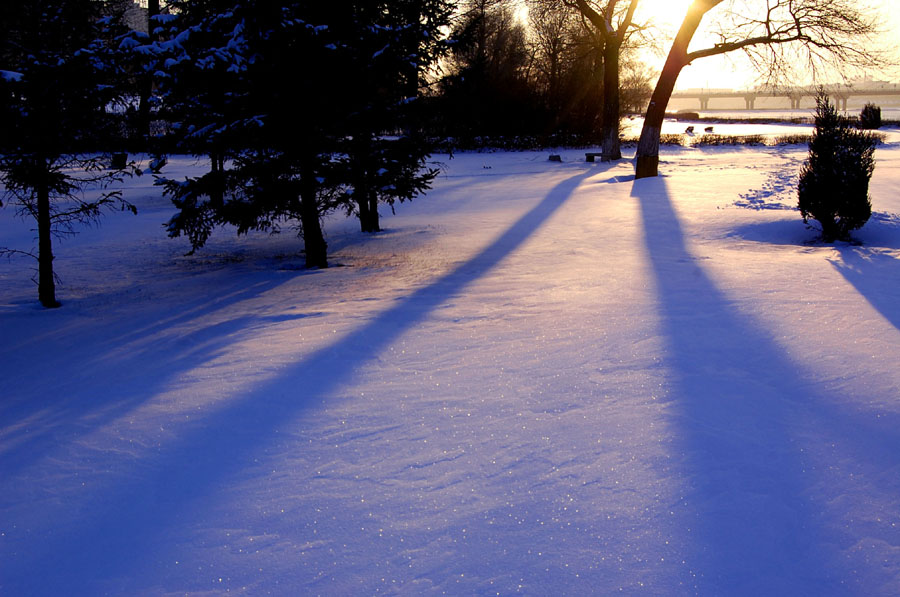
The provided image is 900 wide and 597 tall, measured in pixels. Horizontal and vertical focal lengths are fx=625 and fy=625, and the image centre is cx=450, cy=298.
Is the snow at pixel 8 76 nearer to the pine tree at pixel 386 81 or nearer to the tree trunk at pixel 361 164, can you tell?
the pine tree at pixel 386 81

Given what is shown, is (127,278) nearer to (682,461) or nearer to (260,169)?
(260,169)

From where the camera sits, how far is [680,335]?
602cm

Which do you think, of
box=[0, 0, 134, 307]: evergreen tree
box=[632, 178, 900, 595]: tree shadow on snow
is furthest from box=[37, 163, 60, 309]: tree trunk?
box=[632, 178, 900, 595]: tree shadow on snow

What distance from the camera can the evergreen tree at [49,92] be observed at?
7.54 metres

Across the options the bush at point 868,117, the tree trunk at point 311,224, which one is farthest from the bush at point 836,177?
the bush at point 868,117

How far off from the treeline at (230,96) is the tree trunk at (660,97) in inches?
357

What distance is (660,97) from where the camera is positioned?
18.4 meters

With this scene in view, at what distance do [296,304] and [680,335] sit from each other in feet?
15.0

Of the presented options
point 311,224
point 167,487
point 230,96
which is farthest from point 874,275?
point 230,96

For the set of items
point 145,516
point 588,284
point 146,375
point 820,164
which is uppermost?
point 820,164

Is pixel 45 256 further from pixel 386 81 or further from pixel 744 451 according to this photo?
pixel 744 451

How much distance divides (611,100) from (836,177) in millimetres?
18585

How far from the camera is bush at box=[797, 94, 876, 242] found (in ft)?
31.1

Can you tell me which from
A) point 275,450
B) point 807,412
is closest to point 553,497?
point 275,450
